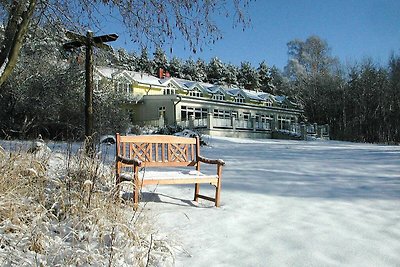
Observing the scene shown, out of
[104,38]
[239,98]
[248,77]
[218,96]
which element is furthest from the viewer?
[248,77]

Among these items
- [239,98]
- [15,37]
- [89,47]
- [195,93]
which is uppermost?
[195,93]

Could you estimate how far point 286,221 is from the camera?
4.23 m

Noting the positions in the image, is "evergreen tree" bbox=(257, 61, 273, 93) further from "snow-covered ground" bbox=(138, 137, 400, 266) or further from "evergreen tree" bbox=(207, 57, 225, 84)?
"snow-covered ground" bbox=(138, 137, 400, 266)

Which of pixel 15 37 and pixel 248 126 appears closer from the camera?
pixel 15 37

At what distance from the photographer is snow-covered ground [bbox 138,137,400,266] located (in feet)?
10.4

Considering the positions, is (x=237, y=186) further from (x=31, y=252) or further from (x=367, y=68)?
(x=367, y=68)

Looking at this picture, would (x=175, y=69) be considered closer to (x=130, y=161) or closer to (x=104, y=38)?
(x=104, y=38)

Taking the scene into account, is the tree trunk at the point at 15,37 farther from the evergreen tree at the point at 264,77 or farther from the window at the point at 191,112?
the evergreen tree at the point at 264,77

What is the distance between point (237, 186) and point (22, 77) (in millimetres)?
13618

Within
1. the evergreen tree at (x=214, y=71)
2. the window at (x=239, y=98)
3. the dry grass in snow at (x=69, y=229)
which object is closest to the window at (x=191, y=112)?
the window at (x=239, y=98)

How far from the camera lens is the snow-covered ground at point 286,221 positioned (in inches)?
125

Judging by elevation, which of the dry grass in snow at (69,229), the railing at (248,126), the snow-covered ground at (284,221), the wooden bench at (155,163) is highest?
the railing at (248,126)

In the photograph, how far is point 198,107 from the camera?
34.6 meters

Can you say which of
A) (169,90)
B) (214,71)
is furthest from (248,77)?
(169,90)
